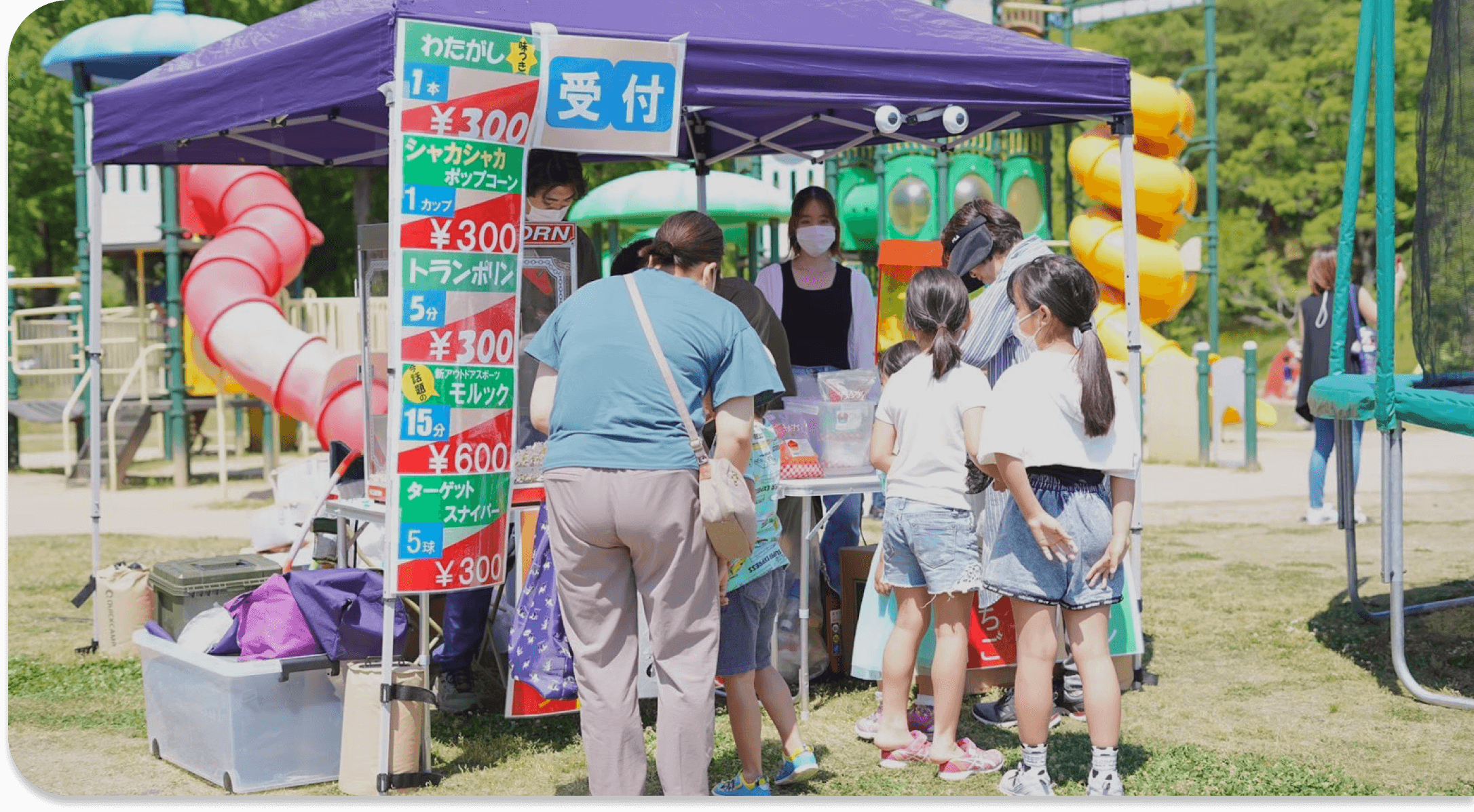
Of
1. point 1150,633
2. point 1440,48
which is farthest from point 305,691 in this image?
point 1440,48

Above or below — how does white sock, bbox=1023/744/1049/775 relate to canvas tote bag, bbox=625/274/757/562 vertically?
below

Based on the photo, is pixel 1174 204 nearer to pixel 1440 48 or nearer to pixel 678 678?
pixel 1440 48

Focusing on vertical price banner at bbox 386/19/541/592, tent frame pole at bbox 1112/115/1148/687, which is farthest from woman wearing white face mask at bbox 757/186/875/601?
vertical price banner at bbox 386/19/541/592

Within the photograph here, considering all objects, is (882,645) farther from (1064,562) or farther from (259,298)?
(259,298)

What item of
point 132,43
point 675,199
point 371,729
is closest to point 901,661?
point 371,729

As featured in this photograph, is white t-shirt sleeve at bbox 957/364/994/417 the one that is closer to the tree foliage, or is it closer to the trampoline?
the trampoline

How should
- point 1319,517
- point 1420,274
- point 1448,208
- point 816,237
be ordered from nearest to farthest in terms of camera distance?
point 1448,208 → point 816,237 → point 1420,274 → point 1319,517

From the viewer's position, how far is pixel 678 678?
163 inches

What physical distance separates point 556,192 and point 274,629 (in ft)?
6.22

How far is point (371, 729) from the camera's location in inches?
189

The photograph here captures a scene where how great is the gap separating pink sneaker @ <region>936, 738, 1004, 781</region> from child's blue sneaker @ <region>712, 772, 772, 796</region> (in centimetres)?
63

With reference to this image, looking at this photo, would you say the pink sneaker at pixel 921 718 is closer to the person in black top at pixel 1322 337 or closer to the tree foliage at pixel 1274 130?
the person in black top at pixel 1322 337

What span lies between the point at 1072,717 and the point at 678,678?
7.03ft

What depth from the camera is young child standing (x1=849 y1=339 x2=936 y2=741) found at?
5.38 metres
